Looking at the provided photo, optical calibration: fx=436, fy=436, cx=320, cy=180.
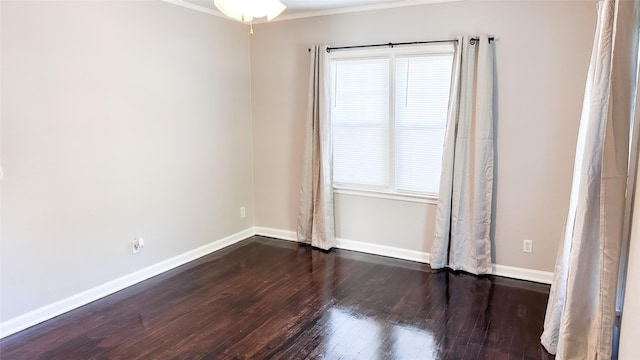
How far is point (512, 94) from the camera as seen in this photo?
12.0ft

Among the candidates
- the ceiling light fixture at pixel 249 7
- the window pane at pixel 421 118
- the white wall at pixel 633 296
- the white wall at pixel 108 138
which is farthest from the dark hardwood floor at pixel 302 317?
the ceiling light fixture at pixel 249 7

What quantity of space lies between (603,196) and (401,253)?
240 centimetres

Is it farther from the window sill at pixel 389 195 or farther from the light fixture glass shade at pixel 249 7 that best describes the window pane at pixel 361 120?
the light fixture glass shade at pixel 249 7

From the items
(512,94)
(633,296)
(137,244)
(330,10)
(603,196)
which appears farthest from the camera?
(330,10)

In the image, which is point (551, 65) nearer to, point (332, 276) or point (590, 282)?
point (590, 282)

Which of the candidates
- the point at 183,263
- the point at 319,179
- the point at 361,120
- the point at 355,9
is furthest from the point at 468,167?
the point at 183,263

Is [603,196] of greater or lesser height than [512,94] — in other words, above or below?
below

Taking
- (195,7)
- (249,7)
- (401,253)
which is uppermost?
(195,7)

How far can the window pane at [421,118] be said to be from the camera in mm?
3945

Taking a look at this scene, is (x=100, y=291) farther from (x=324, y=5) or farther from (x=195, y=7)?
(x=324, y=5)

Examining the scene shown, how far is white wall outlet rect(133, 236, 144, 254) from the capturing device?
3.73 metres

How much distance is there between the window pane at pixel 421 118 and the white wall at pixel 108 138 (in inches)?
70.1

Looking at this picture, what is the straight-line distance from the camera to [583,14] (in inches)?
131

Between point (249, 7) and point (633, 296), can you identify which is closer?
point (633, 296)
